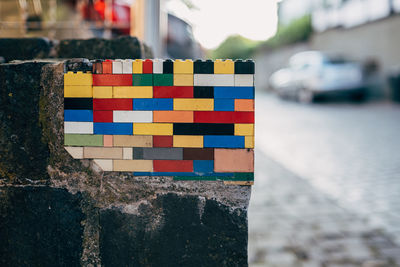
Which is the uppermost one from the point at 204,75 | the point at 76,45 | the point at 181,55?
the point at 181,55

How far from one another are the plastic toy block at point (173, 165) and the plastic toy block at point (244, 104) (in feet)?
0.68

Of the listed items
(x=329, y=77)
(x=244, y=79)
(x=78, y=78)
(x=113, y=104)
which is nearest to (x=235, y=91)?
(x=244, y=79)

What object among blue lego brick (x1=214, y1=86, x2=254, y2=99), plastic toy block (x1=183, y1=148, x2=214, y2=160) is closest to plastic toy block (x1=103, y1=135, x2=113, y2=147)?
plastic toy block (x1=183, y1=148, x2=214, y2=160)

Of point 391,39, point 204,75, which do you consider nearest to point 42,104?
point 204,75

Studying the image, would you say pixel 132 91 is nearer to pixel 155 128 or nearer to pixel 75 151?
pixel 155 128

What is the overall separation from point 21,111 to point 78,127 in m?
0.17

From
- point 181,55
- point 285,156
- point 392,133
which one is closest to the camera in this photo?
point 285,156

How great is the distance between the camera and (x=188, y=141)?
114cm

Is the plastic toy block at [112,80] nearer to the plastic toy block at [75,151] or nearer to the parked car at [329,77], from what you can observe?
the plastic toy block at [75,151]

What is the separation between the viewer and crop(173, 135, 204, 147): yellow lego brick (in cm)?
Answer: 113

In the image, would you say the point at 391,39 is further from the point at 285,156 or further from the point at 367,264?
the point at 367,264

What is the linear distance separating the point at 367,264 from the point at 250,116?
1755 mm

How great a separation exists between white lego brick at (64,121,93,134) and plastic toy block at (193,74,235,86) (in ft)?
1.09

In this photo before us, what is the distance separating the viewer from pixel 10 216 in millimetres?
1211
